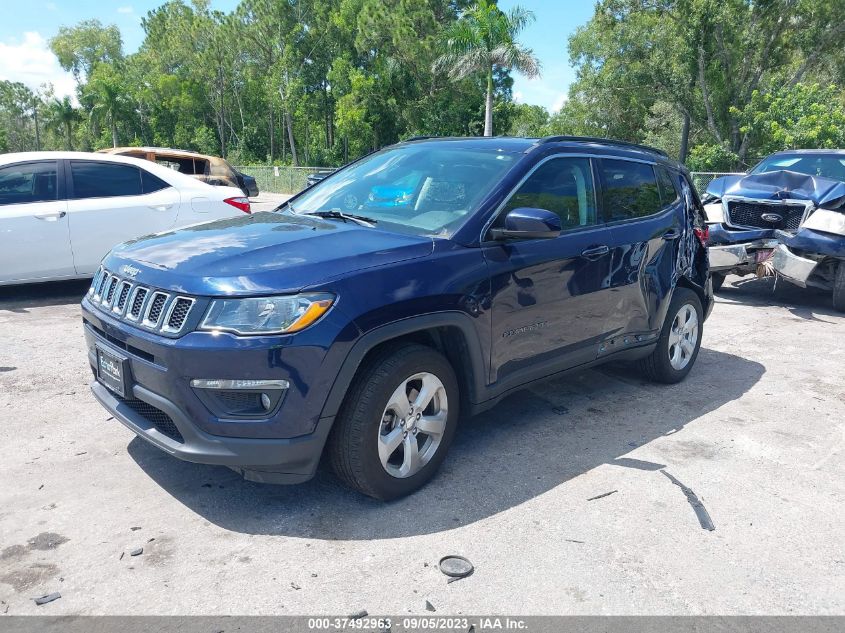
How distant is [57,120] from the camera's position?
75938 mm

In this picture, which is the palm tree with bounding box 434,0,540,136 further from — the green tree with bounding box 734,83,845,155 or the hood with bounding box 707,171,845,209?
the hood with bounding box 707,171,845,209

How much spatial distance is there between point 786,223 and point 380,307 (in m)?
7.73

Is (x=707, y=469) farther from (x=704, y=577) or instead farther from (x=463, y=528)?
(x=463, y=528)

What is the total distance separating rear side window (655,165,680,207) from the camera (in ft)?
17.4

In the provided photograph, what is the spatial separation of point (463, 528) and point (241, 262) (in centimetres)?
162

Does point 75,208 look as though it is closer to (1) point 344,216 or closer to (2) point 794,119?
(1) point 344,216

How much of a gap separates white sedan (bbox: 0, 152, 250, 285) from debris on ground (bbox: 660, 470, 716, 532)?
5.95m

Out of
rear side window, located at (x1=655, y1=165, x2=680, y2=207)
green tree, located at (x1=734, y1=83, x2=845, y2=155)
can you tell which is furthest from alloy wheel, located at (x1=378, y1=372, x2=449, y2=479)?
green tree, located at (x1=734, y1=83, x2=845, y2=155)

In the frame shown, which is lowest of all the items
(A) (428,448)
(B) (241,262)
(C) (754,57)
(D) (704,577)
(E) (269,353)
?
(D) (704,577)

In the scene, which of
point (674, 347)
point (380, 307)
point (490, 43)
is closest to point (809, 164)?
point (674, 347)

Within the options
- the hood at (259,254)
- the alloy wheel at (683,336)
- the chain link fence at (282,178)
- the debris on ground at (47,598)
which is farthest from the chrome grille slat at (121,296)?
the chain link fence at (282,178)

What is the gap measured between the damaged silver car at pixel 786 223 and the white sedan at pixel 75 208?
6373 millimetres

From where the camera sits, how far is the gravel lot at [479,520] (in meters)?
2.80

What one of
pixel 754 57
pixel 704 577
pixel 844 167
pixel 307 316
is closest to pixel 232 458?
pixel 307 316
